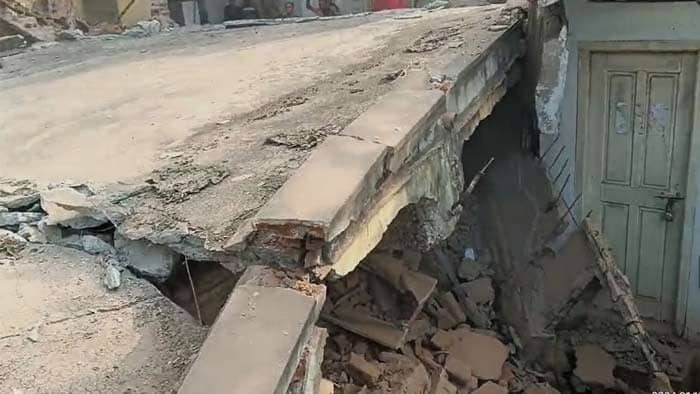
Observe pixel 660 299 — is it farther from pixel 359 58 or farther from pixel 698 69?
pixel 359 58

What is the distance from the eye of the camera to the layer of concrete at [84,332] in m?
1.79

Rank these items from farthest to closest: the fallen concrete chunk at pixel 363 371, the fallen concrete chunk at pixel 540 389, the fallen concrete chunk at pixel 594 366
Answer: the fallen concrete chunk at pixel 594 366 < the fallen concrete chunk at pixel 540 389 < the fallen concrete chunk at pixel 363 371

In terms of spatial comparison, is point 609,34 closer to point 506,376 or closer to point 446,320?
point 446,320

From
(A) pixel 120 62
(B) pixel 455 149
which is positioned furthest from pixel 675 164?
(A) pixel 120 62

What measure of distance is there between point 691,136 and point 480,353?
258 centimetres

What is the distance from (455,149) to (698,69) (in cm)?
267

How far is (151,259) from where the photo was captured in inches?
88.1

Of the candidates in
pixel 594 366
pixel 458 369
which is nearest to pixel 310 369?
pixel 458 369

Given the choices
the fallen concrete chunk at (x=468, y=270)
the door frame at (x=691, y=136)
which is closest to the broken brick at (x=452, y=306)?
the fallen concrete chunk at (x=468, y=270)

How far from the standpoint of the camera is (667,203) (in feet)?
18.6

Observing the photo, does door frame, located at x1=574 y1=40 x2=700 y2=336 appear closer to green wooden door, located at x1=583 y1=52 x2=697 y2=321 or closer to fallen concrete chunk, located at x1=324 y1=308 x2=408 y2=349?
green wooden door, located at x1=583 y1=52 x2=697 y2=321

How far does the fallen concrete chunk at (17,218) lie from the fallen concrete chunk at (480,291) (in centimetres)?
322

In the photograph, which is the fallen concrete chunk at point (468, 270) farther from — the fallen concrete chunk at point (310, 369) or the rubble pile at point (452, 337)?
the fallen concrete chunk at point (310, 369)

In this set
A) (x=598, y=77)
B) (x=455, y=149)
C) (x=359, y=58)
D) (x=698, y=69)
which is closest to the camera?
(x=455, y=149)
